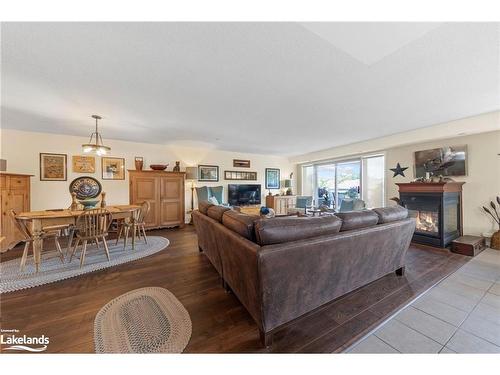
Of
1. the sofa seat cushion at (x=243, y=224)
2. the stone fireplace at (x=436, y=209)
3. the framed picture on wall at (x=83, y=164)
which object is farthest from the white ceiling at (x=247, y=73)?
the sofa seat cushion at (x=243, y=224)

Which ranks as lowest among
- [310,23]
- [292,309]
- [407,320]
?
[407,320]

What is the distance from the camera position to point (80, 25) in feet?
4.55

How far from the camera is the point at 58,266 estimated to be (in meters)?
2.64

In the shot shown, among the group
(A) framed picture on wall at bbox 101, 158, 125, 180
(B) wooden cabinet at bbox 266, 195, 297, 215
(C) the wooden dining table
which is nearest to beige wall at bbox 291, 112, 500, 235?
(B) wooden cabinet at bbox 266, 195, 297, 215

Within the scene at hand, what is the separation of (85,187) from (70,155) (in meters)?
0.80

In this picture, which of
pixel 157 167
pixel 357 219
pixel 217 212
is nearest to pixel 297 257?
pixel 357 219

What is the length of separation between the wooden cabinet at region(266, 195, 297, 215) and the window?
94cm

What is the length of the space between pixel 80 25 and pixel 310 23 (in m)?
1.68

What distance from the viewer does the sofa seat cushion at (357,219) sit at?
1.80 m

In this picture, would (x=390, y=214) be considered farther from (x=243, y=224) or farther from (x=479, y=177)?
(x=479, y=177)

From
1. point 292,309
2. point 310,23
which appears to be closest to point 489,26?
point 310,23

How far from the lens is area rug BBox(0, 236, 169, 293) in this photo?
222cm

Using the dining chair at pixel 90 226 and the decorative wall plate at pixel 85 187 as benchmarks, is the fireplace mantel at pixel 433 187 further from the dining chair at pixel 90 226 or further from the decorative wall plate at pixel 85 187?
the decorative wall plate at pixel 85 187
